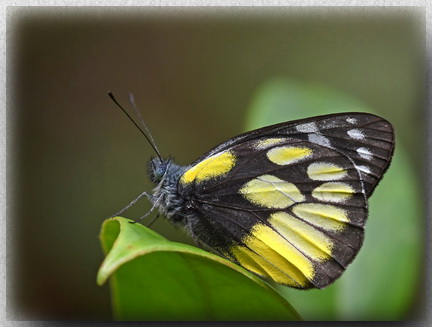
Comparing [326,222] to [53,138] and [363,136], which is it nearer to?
[363,136]

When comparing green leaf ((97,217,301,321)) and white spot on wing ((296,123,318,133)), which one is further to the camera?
white spot on wing ((296,123,318,133))

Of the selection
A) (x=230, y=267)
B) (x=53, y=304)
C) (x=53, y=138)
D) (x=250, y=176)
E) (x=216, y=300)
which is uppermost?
(x=53, y=138)

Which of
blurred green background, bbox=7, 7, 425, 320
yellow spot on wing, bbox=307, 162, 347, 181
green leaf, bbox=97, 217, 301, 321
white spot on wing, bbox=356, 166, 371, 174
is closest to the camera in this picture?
green leaf, bbox=97, 217, 301, 321

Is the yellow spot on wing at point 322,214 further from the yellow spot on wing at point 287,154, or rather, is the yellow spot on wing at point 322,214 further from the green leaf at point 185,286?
the green leaf at point 185,286

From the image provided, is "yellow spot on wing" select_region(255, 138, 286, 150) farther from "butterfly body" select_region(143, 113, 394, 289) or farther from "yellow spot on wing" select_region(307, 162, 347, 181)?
"yellow spot on wing" select_region(307, 162, 347, 181)

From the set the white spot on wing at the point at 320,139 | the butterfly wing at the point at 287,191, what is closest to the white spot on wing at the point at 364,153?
the butterfly wing at the point at 287,191

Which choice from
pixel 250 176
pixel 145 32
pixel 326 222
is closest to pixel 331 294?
pixel 326 222

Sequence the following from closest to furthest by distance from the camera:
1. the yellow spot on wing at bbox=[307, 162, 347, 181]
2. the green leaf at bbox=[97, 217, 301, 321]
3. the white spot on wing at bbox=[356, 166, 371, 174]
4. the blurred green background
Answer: the green leaf at bbox=[97, 217, 301, 321] → the white spot on wing at bbox=[356, 166, 371, 174] → the yellow spot on wing at bbox=[307, 162, 347, 181] → the blurred green background

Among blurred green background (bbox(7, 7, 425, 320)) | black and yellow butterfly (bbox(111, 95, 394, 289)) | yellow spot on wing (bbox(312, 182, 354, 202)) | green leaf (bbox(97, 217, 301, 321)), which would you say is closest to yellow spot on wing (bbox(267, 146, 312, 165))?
black and yellow butterfly (bbox(111, 95, 394, 289))

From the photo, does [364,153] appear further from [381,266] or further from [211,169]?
[211,169]
